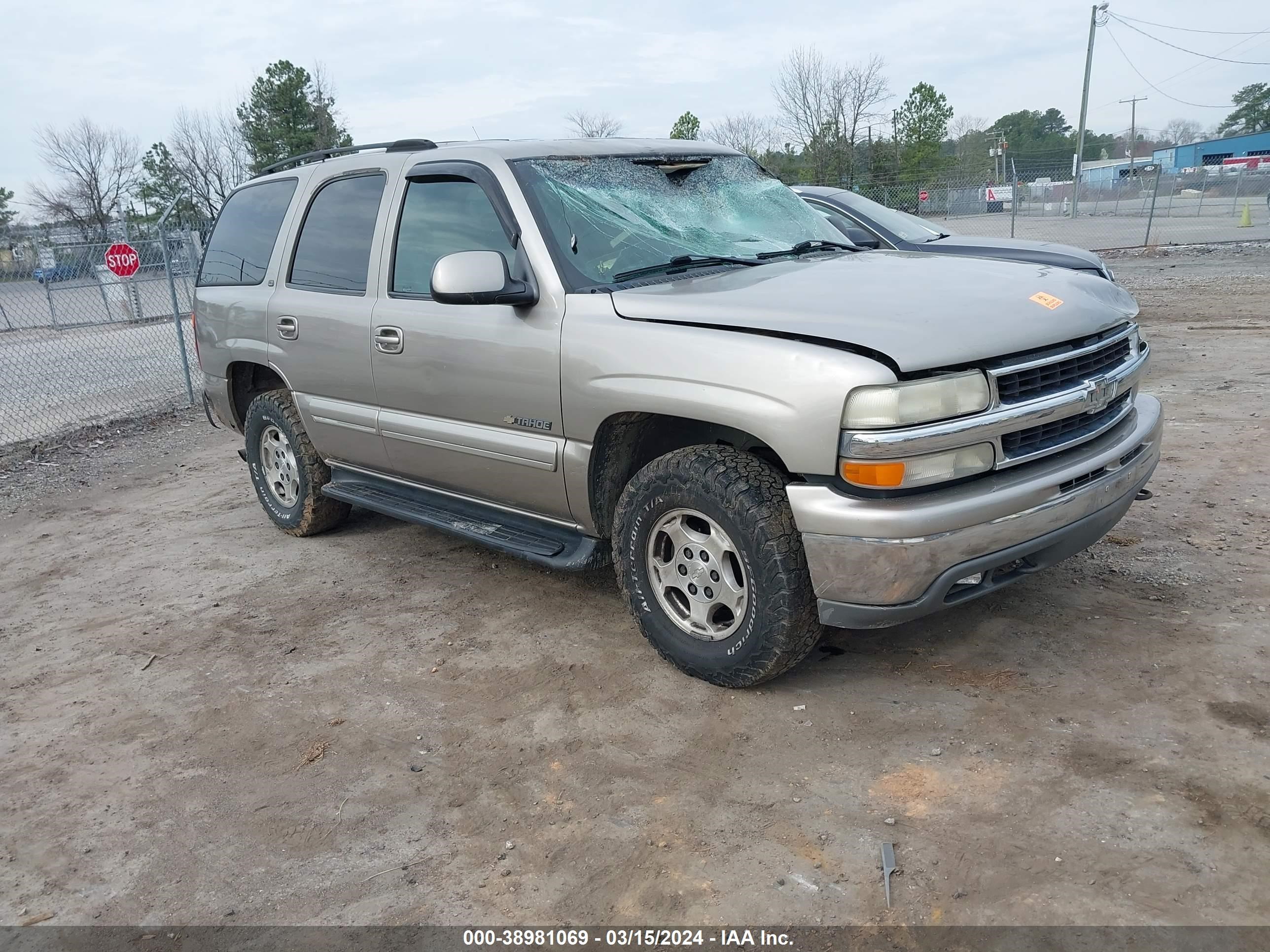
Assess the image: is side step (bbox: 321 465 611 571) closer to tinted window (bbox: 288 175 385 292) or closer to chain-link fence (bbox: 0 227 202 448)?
tinted window (bbox: 288 175 385 292)

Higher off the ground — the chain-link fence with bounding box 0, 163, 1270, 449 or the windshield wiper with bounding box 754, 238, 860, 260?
the windshield wiper with bounding box 754, 238, 860, 260

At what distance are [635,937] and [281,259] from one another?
410 centimetres

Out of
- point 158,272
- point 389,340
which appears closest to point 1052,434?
point 389,340

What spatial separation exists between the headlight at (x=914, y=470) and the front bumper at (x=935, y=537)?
6 centimetres

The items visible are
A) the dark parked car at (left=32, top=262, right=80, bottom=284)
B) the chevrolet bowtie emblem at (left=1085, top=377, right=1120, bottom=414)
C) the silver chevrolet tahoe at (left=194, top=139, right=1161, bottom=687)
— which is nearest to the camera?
the silver chevrolet tahoe at (left=194, top=139, right=1161, bottom=687)

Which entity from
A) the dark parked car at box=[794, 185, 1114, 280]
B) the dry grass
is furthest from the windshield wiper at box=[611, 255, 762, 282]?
the dark parked car at box=[794, 185, 1114, 280]

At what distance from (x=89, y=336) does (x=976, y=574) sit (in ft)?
58.8

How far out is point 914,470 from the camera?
300cm

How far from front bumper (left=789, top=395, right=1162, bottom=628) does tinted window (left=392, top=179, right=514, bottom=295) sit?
1.86 metres

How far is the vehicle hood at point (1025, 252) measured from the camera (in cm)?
777

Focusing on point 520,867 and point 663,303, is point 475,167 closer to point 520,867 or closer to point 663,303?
point 663,303

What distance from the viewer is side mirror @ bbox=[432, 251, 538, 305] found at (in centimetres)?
372

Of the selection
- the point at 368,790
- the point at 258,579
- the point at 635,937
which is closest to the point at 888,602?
the point at 635,937

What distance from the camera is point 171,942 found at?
259 cm
